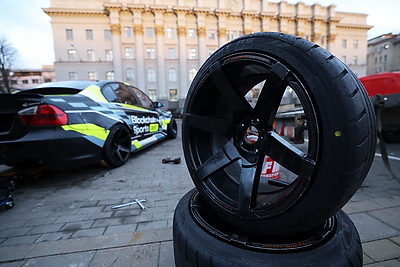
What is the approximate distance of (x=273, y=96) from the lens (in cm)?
97

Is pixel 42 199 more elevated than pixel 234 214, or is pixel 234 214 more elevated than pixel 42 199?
pixel 234 214

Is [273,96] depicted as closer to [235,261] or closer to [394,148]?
[235,261]

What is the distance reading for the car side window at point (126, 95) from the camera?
169 inches

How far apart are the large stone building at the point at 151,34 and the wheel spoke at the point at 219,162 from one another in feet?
113

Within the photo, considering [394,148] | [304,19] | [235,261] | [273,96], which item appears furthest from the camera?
[304,19]

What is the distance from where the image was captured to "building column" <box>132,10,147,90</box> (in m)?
34.0

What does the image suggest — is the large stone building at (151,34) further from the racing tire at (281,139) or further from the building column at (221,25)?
the racing tire at (281,139)

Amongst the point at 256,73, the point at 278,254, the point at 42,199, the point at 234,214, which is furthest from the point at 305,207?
the point at 42,199

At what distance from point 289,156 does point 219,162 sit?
42 cm

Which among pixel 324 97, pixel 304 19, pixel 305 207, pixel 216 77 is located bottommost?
pixel 305 207

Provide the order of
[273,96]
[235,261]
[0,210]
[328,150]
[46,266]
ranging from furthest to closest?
1. [0,210]
2. [46,266]
3. [273,96]
4. [235,261]
5. [328,150]

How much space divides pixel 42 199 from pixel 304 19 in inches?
1981

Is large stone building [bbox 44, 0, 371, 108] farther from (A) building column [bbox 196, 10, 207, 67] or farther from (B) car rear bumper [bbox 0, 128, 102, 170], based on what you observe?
(B) car rear bumper [bbox 0, 128, 102, 170]

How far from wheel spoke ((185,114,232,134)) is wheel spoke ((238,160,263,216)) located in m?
0.32
